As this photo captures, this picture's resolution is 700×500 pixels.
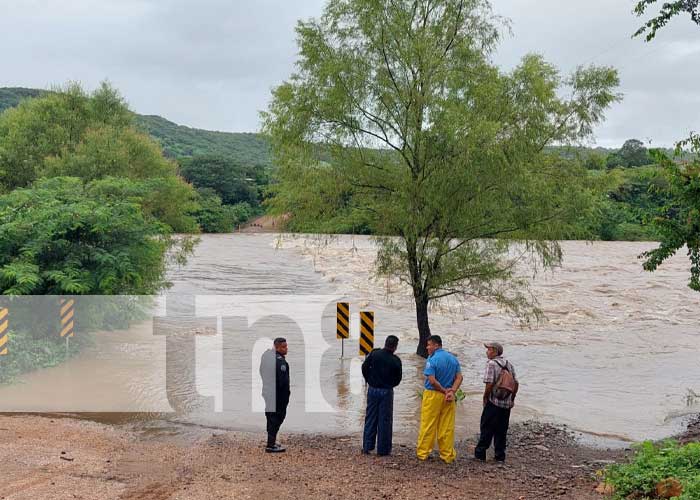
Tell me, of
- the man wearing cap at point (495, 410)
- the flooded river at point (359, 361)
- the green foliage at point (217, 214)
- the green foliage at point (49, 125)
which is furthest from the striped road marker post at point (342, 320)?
the green foliage at point (217, 214)

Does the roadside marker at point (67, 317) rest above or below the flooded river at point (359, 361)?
above

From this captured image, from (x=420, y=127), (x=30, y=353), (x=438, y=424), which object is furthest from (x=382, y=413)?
(x=30, y=353)

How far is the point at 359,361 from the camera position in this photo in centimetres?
1816

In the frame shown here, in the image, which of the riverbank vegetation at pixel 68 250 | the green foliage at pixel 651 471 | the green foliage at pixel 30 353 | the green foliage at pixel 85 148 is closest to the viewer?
the green foliage at pixel 651 471

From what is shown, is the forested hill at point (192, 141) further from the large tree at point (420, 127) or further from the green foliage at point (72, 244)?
the large tree at point (420, 127)

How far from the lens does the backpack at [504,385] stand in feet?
30.7

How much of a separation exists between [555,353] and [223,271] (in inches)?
990

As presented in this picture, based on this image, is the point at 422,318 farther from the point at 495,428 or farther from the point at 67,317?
the point at 67,317

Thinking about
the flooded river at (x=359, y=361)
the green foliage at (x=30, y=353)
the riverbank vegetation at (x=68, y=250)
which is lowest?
the flooded river at (x=359, y=361)

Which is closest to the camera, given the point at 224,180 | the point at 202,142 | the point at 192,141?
the point at 224,180

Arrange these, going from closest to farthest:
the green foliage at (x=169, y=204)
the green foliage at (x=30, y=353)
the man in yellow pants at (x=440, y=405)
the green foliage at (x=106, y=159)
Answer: the man in yellow pants at (x=440, y=405) → the green foliage at (x=30, y=353) → the green foliage at (x=169, y=204) → the green foliage at (x=106, y=159)

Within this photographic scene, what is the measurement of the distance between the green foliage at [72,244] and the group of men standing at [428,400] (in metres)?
7.67

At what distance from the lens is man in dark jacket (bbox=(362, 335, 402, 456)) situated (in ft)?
30.9

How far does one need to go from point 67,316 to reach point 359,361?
7.26m
